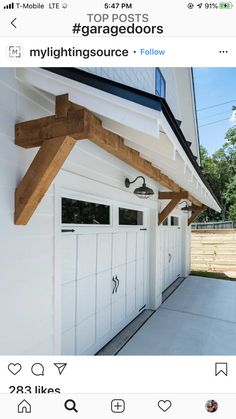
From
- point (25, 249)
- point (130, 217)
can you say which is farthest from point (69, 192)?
point (130, 217)

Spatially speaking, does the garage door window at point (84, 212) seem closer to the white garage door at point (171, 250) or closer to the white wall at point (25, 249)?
the white wall at point (25, 249)

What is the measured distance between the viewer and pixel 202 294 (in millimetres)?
6621

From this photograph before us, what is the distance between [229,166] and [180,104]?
1774 cm

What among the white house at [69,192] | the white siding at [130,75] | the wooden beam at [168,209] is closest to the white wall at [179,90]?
the white siding at [130,75]
